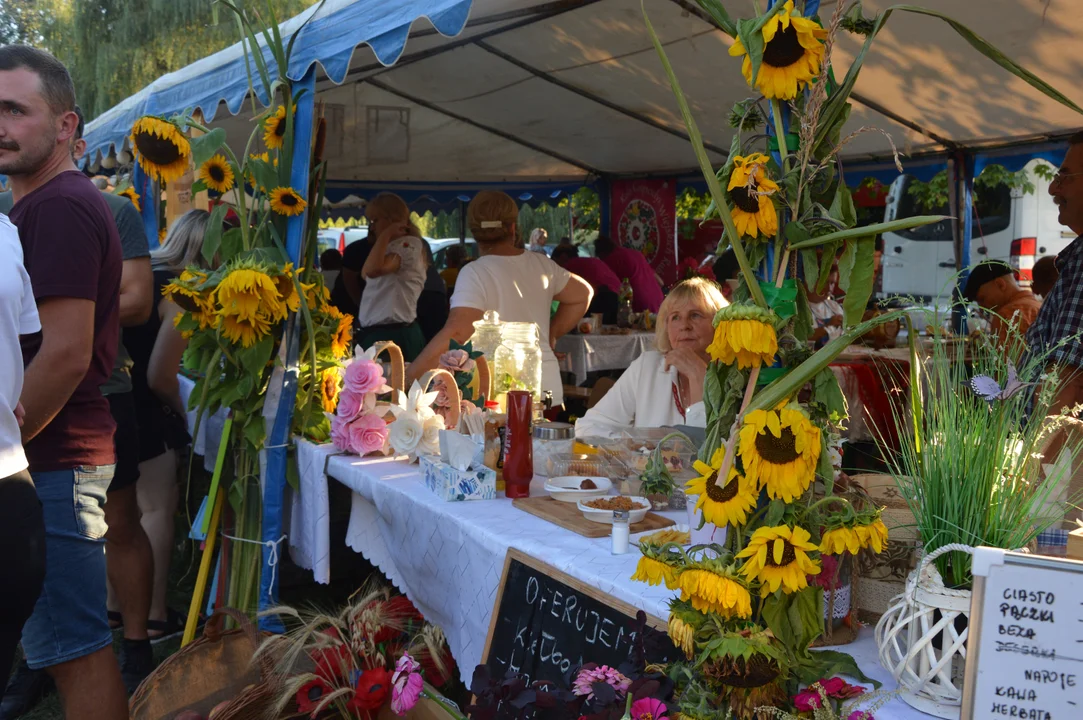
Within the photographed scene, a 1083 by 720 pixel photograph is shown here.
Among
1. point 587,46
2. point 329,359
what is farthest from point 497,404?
point 587,46

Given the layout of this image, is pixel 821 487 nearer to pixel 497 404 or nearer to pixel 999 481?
pixel 999 481

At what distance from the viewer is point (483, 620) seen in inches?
83.7

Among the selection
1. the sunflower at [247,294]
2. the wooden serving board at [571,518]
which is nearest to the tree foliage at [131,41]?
the sunflower at [247,294]

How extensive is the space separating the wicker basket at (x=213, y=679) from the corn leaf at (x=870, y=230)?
5.23 feet

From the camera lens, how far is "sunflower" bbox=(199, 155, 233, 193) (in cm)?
297

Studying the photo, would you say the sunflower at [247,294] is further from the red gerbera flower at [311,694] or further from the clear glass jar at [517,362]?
the red gerbera flower at [311,694]

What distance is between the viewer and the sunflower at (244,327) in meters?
2.87

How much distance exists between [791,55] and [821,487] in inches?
26.0

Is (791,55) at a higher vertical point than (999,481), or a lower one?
higher

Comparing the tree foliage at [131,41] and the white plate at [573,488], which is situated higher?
the tree foliage at [131,41]

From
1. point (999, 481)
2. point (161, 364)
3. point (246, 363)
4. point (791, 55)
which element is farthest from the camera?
point (161, 364)

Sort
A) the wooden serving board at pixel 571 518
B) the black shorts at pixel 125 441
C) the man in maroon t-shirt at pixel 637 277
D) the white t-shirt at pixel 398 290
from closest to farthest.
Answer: the wooden serving board at pixel 571 518 < the black shorts at pixel 125 441 < the white t-shirt at pixel 398 290 < the man in maroon t-shirt at pixel 637 277

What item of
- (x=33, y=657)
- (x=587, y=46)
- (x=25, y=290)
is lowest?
(x=33, y=657)

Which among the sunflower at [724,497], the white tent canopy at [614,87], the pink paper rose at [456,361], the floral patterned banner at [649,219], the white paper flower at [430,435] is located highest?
the white tent canopy at [614,87]
